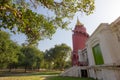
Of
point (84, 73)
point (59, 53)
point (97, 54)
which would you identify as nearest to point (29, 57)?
point (59, 53)

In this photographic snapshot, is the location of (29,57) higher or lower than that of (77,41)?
lower

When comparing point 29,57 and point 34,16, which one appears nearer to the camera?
point 34,16

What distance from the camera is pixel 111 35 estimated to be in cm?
1491

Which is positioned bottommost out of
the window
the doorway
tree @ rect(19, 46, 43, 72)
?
the doorway

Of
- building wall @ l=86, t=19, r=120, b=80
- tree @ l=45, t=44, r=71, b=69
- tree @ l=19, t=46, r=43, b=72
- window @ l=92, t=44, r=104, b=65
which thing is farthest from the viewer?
tree @ l=45, t=44, r=71, b=69

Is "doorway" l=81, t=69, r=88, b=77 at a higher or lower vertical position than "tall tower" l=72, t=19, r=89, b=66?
lower

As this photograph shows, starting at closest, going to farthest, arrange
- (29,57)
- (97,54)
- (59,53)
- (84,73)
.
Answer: (97,54)
(84,73)
(29,57)
(59,53)

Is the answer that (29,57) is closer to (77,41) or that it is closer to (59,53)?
(59,53)

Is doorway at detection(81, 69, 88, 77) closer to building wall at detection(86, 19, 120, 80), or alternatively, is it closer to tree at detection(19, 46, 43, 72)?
building wall at detection(86, 19, 120, 80)

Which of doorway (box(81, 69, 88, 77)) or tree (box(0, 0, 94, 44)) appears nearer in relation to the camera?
tree (box(0, 0, 94, 44))

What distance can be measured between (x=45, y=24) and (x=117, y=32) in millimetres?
9114

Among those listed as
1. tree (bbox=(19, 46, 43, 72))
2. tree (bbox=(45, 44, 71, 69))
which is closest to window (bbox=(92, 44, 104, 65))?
tree (bbox=(45, 44, 71, 69))

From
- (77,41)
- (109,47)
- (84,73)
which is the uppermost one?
(77,41)

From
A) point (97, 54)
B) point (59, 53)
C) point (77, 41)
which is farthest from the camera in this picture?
point (59, 53)
